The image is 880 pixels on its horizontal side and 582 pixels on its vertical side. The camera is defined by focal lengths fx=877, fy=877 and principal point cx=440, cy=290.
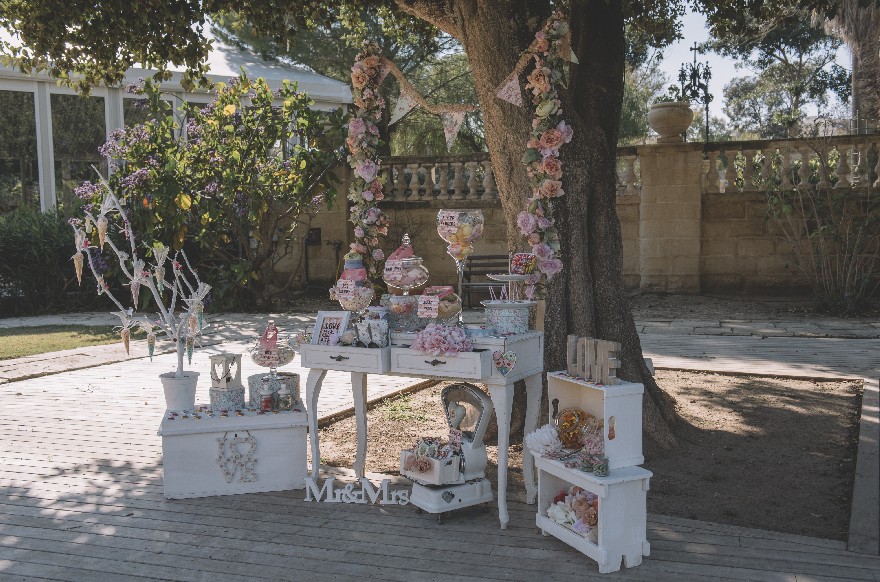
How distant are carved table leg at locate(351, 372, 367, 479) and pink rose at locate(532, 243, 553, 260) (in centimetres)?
127

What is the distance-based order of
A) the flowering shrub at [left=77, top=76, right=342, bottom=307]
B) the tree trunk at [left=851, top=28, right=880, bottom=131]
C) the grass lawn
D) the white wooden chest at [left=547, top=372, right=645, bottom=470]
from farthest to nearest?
the tree trunk at [left=851, top=28, right=880, bottom=131], the flowering shrub at [left=77, top=76, right=342, bottom=307], the grass lawn, the white wooden chest at [left=547, top=372, right=645, bottom=470]

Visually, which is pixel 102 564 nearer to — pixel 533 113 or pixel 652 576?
pixel 652 576

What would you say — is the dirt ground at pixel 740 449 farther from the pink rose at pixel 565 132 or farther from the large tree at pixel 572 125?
the pink rose at pixel 565 132

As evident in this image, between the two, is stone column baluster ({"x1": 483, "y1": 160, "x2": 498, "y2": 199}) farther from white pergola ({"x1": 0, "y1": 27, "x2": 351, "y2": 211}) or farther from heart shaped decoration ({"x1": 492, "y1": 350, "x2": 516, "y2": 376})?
heart shaped decoration ({"x1": 492, "y1": 350, "x2": 516, "y2": 376})

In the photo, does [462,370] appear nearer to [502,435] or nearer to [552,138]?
[502,435]

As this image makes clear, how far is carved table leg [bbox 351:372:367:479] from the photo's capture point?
527cm

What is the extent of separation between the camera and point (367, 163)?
570cm

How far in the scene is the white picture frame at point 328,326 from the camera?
5.12m

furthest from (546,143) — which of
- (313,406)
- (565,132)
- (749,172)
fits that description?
(749,172)

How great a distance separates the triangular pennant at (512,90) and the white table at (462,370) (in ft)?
5.19

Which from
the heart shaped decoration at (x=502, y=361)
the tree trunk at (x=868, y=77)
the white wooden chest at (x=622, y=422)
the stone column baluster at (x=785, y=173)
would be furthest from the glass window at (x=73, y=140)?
the tree trunk at (x=868, y=77)

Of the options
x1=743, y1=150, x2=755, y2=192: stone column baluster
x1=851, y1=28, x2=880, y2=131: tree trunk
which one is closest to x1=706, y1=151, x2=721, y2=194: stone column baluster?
x1=743, y1=150, x2=755, y2=192: stone column baluster

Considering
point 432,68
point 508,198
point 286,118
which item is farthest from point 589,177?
point 432,68

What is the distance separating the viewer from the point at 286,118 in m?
12.7
